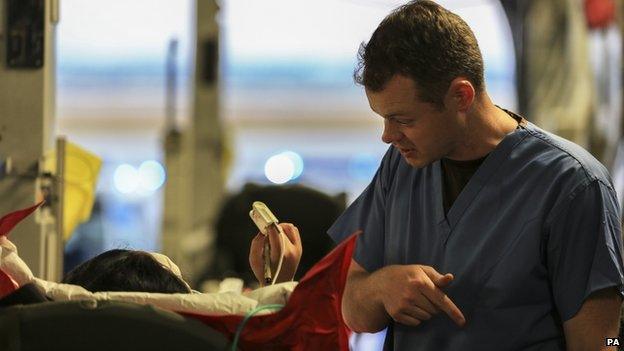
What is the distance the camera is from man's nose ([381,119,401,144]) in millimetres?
1938

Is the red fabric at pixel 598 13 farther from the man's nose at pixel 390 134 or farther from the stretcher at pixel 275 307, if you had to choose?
the stretcher at pixel 275 307

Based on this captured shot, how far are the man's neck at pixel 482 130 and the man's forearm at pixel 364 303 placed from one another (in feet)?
0.84

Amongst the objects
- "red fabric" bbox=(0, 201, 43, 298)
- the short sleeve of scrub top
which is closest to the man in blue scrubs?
the short sleeve of scrub top

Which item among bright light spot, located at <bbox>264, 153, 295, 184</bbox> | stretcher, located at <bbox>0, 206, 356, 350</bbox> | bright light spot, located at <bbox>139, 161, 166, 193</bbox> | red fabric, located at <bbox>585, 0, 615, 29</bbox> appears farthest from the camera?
bright light spot, located at <bbox>139, 161, 166, 193</bbox>

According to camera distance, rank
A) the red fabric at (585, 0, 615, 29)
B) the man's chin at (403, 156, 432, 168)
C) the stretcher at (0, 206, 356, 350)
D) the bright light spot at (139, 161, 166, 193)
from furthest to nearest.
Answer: the bright light spot at (139, 161, 166, 193) → the red fabric at (585, 0, 615, 29) → the man's chin at (403, 156, 432, 168) → the stretcher at (0, 206, 356, 350)

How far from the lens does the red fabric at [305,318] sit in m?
1.74

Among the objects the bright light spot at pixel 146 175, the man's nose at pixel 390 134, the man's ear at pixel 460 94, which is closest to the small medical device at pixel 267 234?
the man's nose at pixel 390 134

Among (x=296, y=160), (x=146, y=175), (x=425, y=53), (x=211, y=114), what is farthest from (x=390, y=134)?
(x=146, y=175)

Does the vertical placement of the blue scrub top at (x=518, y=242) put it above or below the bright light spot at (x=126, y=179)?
above

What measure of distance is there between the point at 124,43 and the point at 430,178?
764 centimetres

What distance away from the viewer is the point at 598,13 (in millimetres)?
6621

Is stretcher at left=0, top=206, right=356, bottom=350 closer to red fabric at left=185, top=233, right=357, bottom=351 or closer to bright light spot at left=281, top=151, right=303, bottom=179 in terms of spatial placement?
red fabric at left=185, top=233, right=357, bottom=351

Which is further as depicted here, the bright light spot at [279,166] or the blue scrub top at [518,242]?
the bright light spot at [279,166]

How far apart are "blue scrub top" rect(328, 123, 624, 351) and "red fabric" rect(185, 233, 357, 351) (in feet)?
1.03
